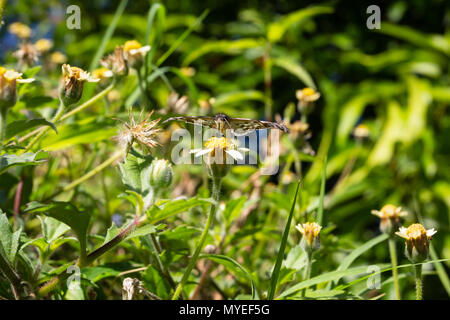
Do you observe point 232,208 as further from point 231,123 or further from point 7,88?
point 7,88

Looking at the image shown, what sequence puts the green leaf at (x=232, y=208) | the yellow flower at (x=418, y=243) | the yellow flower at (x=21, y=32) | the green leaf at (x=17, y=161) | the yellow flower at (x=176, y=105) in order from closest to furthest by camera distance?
the green leaf at (x=17, y=161) < the yellow flower at (x=418, y=243) < the green leaf at (x=232, y=208) < the yellow flower at (x=176, y=105) < the yellow flower at (x=21, y=32)

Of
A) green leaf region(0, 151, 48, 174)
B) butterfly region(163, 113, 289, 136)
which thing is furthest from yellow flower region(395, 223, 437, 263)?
green leaf region(0, 151, 48, 174)

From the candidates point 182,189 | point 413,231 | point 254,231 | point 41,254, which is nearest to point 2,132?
point 41,254

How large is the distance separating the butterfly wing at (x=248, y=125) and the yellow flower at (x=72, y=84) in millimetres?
170

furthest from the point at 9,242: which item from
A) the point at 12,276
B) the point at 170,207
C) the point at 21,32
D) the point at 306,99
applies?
the point at 21,32

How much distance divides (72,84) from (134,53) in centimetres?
15

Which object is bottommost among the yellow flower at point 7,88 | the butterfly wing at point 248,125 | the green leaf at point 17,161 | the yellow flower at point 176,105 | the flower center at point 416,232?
the flower center at point 416,232

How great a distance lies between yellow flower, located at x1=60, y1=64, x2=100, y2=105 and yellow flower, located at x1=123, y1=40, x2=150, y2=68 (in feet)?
0.39

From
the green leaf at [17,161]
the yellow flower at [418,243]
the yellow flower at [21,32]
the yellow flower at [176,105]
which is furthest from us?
the yellow flower at [21,32]

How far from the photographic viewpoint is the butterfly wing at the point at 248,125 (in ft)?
1.54

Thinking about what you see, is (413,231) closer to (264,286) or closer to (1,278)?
(264,286)

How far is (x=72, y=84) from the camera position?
0.53m

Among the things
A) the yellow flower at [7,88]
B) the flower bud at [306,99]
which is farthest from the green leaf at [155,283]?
the flower bud at [306,99]

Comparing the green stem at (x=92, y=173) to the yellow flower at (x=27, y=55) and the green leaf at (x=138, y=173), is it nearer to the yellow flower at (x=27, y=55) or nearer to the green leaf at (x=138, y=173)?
the green leaf at (x=138, y=173)
